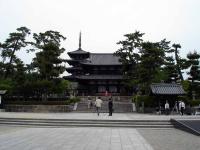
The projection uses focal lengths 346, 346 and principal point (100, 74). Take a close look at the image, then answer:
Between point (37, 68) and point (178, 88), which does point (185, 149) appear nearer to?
point (178, 88)

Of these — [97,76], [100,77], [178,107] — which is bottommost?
[178,107]

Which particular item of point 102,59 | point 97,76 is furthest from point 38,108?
point 102,59

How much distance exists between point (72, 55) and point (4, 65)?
17.4m

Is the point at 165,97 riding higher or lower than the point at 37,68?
lower

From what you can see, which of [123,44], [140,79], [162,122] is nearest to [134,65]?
[123,44]

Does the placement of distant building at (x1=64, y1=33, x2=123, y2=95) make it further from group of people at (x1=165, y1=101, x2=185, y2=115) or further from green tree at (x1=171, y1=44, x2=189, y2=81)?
group of people at (x1=165, y1=101, x2=185, y2=115)

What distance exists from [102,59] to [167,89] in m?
32.2

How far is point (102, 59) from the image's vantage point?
221 ft

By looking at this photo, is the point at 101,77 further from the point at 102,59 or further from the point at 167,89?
the point at 167,89

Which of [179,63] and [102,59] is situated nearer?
[179,63]

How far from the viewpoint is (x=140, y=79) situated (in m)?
43.8

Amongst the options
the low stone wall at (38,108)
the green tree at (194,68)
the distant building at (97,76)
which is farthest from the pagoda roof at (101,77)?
the low stone wall at (38,108)

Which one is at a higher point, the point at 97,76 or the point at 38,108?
the point at 97,76

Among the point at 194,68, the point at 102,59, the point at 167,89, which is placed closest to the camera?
the point at 167,89
